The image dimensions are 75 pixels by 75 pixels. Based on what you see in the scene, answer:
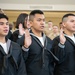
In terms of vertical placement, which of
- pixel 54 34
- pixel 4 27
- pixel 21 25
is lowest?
pixel 54 34

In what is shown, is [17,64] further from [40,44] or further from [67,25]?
[67,25]

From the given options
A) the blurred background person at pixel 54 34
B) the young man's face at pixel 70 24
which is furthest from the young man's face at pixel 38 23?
the blurred background person at pixel 54 34

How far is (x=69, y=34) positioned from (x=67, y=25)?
15 cm

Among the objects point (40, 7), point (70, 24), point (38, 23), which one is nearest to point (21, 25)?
point (38, 23)

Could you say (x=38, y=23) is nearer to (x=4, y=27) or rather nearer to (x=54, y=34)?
(x=4, y=27)

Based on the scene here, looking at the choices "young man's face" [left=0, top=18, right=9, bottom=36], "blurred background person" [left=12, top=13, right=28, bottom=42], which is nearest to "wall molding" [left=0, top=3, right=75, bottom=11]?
"blurred background person" [left=12, top=13, right=28, bottom=42]

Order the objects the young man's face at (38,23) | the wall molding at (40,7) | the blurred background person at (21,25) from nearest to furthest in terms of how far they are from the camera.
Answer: the young man's face at (38,23) → the blurred background person at (21,25) → the wall molding at (40,7)

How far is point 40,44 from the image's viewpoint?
120 inches

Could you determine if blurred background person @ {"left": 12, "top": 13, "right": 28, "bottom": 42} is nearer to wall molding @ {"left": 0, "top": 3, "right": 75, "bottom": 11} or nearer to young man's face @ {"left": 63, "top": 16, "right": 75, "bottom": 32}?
young man's face @ {"left": 63, "top": 16, "right": 75, "bottom": 32}

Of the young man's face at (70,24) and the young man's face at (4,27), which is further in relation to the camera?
the young man's face at (70,24)

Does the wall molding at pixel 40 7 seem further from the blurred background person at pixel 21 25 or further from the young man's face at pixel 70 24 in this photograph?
the young man's face at pixel 70 24

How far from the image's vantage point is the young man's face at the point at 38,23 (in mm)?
3189

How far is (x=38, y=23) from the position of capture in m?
3.21

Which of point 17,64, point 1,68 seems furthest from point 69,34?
point 1,68
